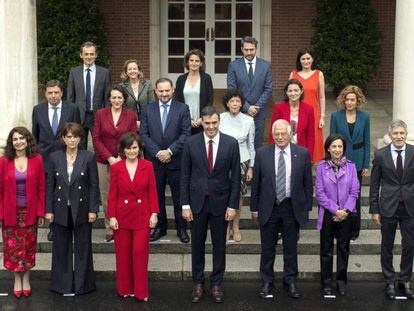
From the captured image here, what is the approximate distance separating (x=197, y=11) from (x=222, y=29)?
2.22ft

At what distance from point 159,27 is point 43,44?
9.25 ft

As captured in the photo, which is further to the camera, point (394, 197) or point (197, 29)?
point (197, 29)

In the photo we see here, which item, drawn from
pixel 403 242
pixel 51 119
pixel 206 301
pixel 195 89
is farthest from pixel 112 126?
pixel 403 242

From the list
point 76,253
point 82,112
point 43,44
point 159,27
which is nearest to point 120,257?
point 76,253

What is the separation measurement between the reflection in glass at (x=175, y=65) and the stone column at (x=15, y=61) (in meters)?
7.89

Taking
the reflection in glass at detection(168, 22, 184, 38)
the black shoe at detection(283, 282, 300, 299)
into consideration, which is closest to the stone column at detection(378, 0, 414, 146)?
the black shoe at detection(283, 282, 300, 299)

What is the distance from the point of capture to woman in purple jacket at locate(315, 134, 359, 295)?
8.68 meters

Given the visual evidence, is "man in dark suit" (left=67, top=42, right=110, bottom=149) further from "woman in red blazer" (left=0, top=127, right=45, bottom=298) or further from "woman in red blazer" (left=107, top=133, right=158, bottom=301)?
"woman in red blazer" (left=107, top=133, right=158, bottom=301)

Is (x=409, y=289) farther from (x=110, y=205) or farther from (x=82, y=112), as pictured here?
(x=82, y=112)

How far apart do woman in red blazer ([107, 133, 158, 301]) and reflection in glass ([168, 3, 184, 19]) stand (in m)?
10.9

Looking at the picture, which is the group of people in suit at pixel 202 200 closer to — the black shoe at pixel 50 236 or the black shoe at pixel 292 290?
the black shoe at pixel 292 290

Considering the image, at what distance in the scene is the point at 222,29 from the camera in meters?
19.2

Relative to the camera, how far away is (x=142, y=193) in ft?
28.2

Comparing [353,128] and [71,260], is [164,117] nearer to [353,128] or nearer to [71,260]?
[71,260]
